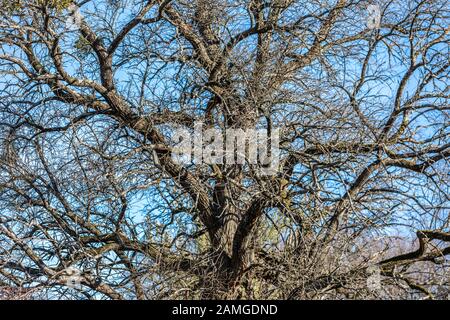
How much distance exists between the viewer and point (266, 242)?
33.0ft

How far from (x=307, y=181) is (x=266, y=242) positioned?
148 cm

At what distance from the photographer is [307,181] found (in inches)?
355

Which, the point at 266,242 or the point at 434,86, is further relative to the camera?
the point at 266,242

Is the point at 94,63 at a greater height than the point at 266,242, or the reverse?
the point at 94,63
